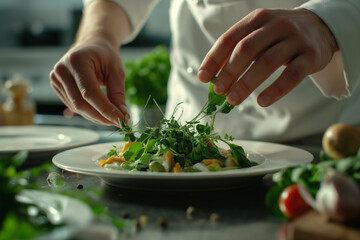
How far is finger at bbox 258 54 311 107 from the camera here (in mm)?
896

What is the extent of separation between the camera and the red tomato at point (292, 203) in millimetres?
624

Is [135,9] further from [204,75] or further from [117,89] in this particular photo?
[204,75]

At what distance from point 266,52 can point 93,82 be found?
503 millimetres

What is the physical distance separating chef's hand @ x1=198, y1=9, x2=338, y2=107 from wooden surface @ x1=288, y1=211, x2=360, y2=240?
382 mm

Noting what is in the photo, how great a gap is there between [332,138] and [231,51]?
0.29 m

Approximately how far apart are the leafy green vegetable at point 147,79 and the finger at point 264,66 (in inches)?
63.6

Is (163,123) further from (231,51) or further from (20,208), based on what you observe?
(20,208)

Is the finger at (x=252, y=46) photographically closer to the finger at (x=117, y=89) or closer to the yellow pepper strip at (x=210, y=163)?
the yellow pepper strip at (x=210, y=163)

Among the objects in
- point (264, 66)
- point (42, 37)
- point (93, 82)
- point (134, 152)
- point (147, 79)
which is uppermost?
point (264, 66)

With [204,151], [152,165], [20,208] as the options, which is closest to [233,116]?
[204,151]

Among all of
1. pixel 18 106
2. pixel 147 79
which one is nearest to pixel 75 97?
pixel 18 106

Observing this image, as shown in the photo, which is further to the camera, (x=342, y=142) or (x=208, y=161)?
(x=208, y=161)

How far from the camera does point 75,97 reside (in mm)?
1194

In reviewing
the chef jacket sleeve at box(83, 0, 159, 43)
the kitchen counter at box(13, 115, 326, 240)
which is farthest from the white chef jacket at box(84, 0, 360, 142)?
the kitchen counter at box(13, 115, 326, 240)
